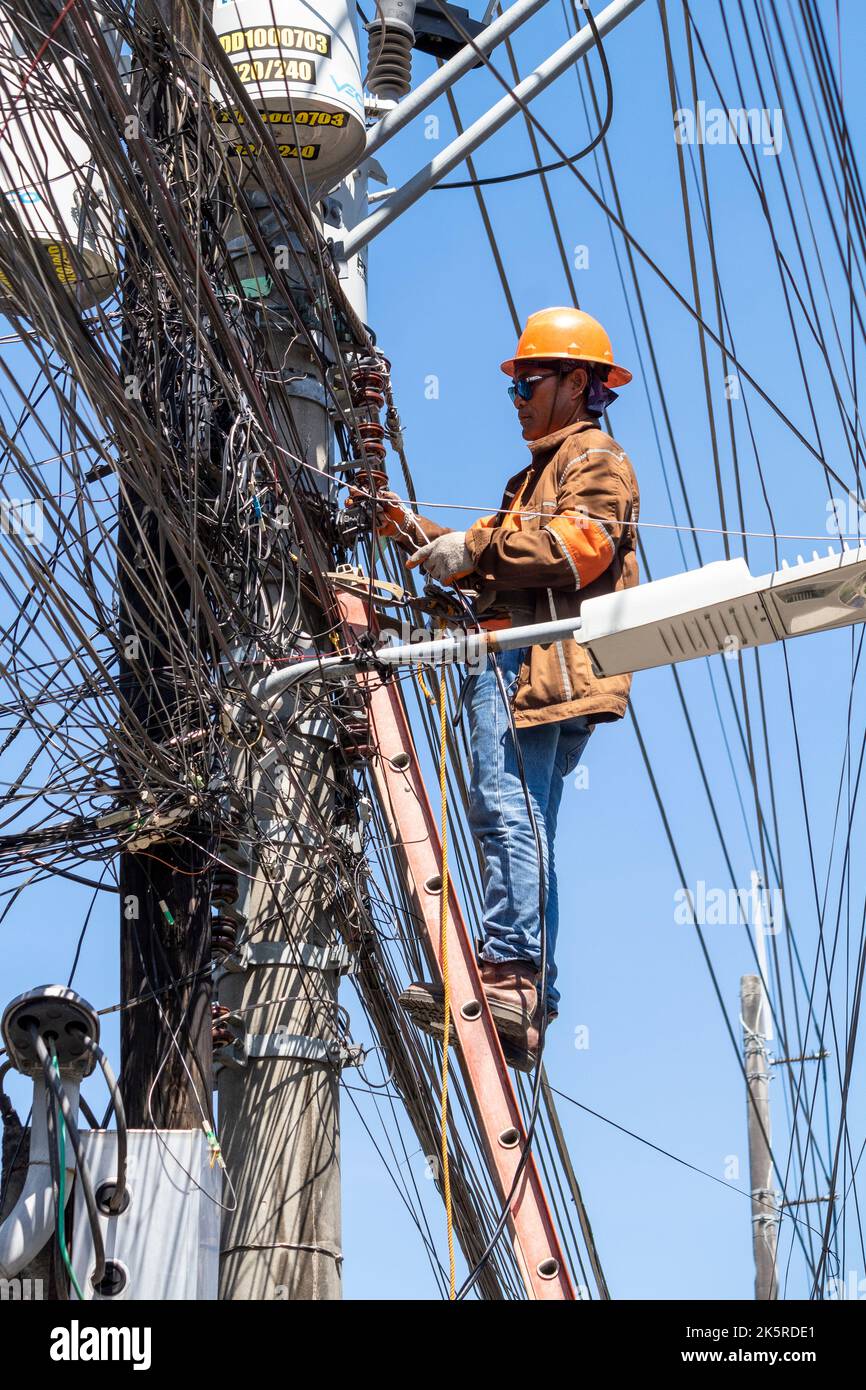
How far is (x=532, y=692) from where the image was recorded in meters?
5.19

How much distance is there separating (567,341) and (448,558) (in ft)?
2.69

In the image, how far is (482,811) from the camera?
16.9 feet

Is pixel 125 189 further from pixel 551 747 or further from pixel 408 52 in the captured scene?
pixel 408 52

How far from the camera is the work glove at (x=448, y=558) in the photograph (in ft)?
17.0

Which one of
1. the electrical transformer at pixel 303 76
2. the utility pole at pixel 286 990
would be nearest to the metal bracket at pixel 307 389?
the utility pole at pixel 286 990

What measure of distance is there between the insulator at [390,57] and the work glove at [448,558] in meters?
2.01

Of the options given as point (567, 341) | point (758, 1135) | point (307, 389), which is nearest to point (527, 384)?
point (567, 341)

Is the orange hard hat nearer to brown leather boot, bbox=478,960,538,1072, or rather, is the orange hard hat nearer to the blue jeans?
the blue jeans

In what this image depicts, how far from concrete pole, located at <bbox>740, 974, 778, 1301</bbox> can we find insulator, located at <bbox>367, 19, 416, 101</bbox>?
701 centimetres

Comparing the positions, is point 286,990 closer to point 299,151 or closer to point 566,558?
point 566,558

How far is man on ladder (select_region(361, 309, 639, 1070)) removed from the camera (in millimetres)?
5031

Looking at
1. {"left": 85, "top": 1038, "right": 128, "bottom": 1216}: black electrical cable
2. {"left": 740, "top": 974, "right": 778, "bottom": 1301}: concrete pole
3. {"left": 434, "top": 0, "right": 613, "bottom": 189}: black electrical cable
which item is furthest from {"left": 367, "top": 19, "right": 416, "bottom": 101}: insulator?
{"left": 740, "top": 974, "right": 778, "bottom": 1301}: concrete pole
